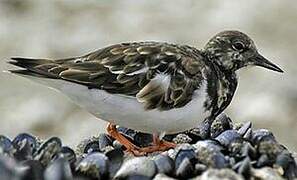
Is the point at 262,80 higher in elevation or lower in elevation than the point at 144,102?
lower

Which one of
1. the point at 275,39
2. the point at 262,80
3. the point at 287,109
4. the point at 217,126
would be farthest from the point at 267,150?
the point at 275,39

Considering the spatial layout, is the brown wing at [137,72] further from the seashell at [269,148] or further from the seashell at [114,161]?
the seashell at [269,148]

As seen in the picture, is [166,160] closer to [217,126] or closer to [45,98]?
[217,126]

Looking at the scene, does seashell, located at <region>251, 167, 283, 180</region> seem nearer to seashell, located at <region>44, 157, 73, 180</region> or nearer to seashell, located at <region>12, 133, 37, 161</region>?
seashell, located at <region>44, 157, 73, 180</region>

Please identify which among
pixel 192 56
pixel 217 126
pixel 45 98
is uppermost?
pixel 192 56

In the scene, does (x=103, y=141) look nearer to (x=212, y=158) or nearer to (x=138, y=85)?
(x=138, y=85)

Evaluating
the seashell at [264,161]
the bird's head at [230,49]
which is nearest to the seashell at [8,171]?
the seashell at [264,161]
